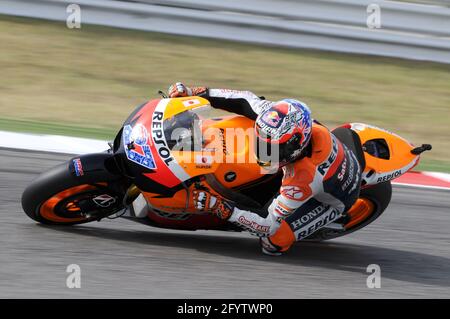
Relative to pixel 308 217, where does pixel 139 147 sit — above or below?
above

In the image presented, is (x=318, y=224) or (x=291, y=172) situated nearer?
(x=291, y=172)

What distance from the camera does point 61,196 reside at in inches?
202

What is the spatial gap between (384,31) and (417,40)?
1.51 ft

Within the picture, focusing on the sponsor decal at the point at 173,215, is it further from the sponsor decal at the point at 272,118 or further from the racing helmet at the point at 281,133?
the sponsor decal at the point at 272,118

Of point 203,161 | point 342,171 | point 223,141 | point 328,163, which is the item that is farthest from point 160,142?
point 342,171

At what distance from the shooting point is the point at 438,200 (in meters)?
7.18

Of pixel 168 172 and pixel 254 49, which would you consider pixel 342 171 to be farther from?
pixel 254 49

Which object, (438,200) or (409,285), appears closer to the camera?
(409,285)

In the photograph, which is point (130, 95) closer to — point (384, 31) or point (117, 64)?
point (117, 64)

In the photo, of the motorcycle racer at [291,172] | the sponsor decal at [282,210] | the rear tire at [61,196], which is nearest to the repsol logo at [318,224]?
the motorcycle racer at [291,172]

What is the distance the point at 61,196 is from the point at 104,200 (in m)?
0.27

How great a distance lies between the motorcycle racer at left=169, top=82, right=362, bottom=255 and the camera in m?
4.76

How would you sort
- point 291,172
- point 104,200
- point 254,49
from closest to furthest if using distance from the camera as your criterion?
point 291,172 < point 104,200 < point 254,49

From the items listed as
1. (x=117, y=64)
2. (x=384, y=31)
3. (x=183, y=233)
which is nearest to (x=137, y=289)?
(x=183, y=233)
